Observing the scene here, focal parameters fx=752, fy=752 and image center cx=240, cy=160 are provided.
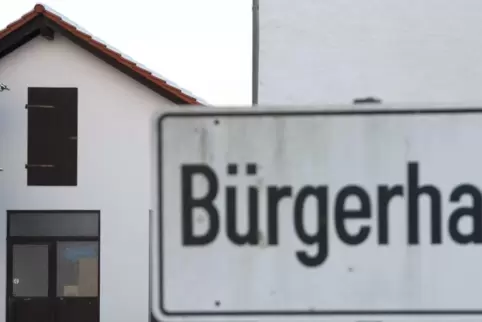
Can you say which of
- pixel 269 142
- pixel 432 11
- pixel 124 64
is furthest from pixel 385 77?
pixel 124 64

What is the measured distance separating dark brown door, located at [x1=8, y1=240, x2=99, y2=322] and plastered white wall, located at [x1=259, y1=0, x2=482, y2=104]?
1110 centimetres

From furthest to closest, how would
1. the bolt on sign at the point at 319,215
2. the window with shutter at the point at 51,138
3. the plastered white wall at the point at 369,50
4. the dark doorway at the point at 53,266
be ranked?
the window with shutter at the point at 51,138, the dark doorway at the point at 53,266, the plastered white wall at the point at 369,50, the bolt on sign at the point at 319,215

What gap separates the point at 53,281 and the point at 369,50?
38.0ft

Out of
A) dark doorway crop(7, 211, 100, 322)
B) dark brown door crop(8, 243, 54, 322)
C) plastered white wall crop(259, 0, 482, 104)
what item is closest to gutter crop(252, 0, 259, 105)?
plastered white wall crop(259, 0, 482, 104)

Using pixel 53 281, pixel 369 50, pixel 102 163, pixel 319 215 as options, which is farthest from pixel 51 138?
pixel 319 215

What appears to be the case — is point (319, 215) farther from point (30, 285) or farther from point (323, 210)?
point (30, 285)

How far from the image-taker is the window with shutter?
15.0 m

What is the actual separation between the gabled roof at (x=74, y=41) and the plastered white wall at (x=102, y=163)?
0.26 meters

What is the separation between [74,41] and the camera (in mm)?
15125

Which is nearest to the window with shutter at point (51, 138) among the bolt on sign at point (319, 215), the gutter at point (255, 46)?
the gutter at point (255, 46)

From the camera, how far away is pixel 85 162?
15.0 m

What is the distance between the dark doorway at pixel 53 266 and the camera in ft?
48.6

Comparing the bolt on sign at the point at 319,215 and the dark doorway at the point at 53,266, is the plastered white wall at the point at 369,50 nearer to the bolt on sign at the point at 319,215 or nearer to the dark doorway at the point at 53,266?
the bolt on sign at the point at 319,215

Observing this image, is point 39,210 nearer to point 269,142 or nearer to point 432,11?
point 432,11
